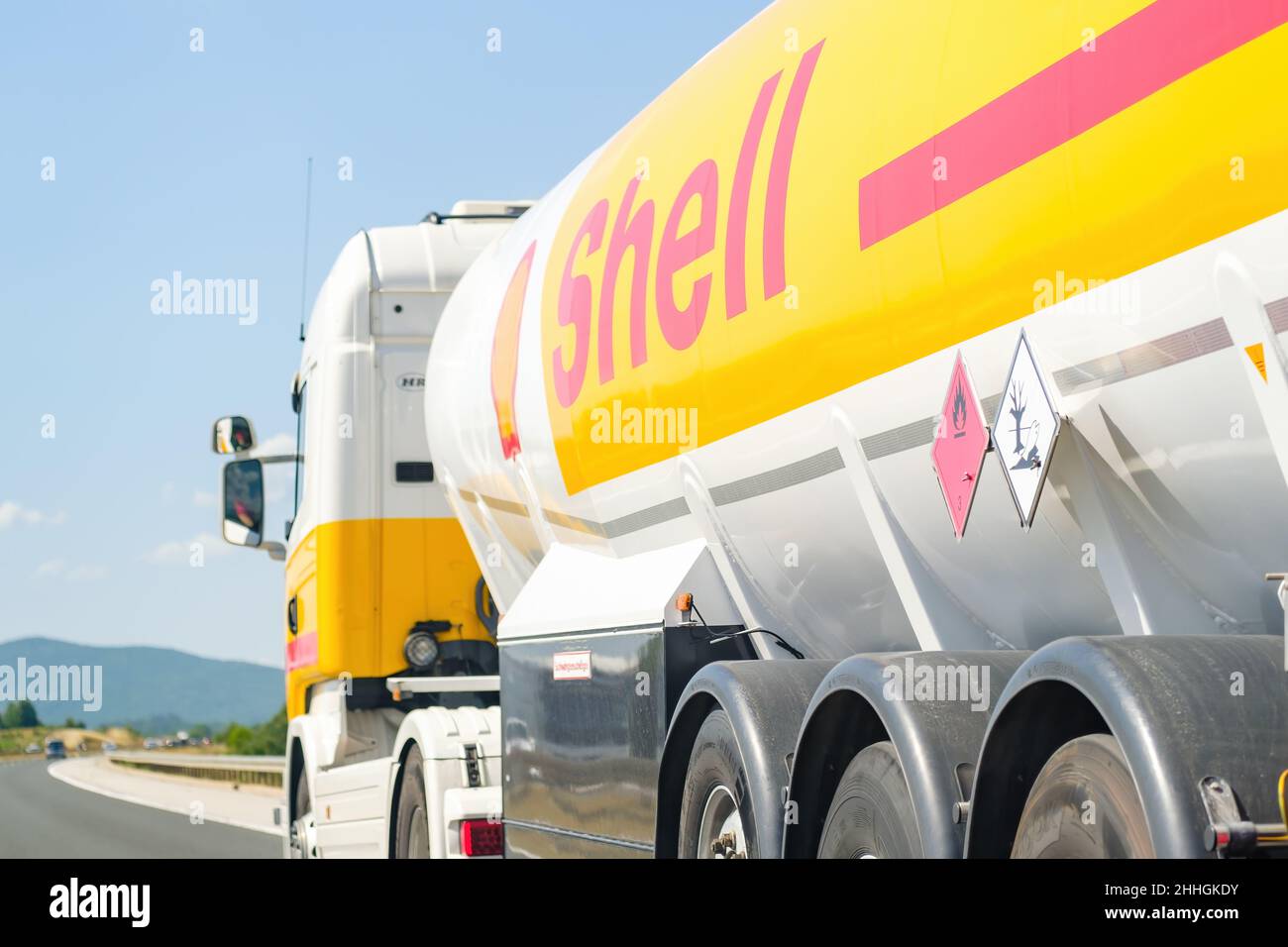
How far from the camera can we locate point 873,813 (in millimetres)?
3873

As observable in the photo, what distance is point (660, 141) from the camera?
558cm

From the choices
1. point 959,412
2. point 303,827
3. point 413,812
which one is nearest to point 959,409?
point 959,412

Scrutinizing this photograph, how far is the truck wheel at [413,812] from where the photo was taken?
801 cm

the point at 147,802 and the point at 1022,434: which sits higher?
the point at 1022,434

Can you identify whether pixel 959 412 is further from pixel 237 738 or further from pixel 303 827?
pixel 237 738

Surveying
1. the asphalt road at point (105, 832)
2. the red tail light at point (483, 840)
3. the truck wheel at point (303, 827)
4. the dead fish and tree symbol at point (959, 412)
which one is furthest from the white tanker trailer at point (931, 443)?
the asphalt road at point (105, 832)

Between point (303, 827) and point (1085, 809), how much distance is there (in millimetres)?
7895

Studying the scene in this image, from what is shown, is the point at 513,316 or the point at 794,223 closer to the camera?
the point at 794,223

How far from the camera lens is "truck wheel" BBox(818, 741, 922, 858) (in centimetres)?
373

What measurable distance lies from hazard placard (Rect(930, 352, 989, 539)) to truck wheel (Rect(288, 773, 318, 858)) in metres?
6.74
